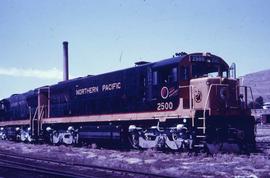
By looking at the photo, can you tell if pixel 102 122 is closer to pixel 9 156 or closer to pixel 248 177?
pixel 9 156

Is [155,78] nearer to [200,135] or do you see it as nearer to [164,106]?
[164,106]

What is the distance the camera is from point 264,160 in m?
11.7

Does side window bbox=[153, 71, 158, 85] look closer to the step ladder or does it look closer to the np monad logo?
the np monad logo

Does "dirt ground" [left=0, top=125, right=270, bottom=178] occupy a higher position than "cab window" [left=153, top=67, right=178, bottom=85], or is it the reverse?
"cab window" [left=153, top=67, right=178, bottom=85]

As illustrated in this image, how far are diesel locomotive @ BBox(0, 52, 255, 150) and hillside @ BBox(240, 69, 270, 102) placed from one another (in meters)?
61.4

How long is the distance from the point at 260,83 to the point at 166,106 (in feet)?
269

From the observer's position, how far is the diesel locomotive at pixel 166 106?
13695 mm

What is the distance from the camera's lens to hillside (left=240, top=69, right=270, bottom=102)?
80875 millimetres

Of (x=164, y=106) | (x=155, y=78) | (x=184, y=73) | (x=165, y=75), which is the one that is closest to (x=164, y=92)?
(x=164, y=106)

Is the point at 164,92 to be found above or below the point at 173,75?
below

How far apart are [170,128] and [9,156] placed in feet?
27.7

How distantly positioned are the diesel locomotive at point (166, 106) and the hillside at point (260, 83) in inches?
2417

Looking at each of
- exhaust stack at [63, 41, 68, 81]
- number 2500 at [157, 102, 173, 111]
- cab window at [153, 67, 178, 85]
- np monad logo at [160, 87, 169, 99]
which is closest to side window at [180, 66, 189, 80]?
cab window at [153, 67, 178, 85]

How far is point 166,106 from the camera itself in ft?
48.5
